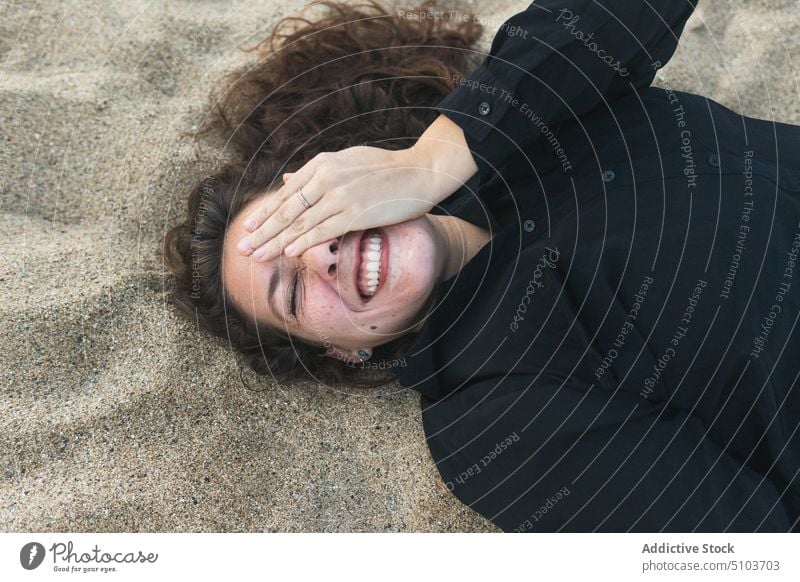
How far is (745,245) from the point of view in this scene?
118cm

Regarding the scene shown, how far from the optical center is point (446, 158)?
1.26 m

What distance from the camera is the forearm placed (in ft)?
4.12

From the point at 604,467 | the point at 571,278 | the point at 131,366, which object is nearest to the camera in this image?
the point at 604,467

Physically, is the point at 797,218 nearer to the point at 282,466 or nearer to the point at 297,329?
the point at 297,329

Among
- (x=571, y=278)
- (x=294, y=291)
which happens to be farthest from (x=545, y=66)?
(x=294, y=291)

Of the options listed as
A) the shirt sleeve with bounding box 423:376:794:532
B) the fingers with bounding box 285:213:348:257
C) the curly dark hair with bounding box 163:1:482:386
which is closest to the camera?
the shirt sleeve with bounding box 423:376:794:532

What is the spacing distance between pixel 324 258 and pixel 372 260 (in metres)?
0.10

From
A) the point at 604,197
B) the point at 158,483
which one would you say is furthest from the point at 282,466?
the point at 604,197

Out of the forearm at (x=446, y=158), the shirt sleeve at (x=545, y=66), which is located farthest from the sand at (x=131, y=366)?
the shirt sleeve at (x=545, y=66)

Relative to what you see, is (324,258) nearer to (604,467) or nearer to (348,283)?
(348,283)

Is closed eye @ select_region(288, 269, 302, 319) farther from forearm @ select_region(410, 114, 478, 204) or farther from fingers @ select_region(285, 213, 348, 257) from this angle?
forearm @ select_region(410, 114, 478, 204)
